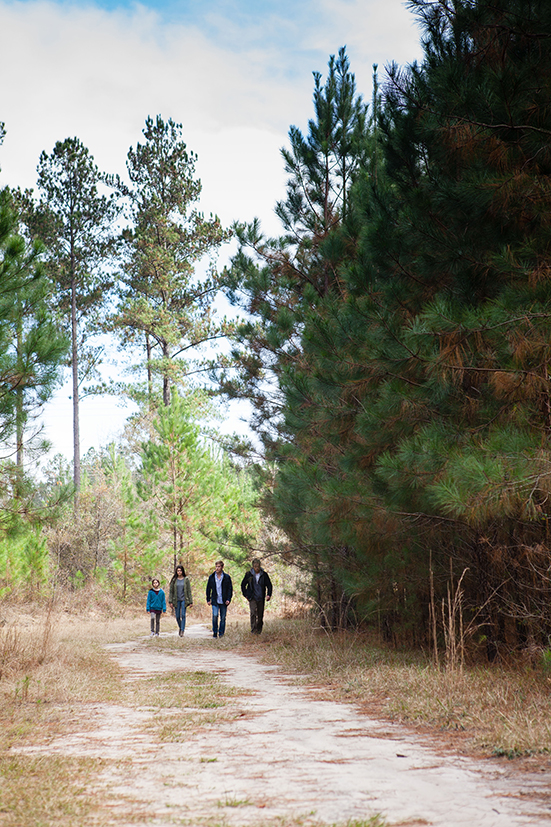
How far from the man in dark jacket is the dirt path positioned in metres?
9.06

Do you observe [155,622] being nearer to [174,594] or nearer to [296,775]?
[174,594]

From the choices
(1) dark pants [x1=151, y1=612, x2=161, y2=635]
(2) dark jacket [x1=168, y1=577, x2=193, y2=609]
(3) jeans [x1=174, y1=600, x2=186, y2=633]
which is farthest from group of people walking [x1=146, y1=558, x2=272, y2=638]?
(3) jeans [x1=174, y1=600, x2=186, y2=633]

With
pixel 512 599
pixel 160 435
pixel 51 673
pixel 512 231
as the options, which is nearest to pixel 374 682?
pixel 512 599

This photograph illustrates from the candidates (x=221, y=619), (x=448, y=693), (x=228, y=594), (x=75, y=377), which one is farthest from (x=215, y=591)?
(x=75, y=377)

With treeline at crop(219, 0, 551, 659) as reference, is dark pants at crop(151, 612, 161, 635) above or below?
below

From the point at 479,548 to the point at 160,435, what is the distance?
18987 mm

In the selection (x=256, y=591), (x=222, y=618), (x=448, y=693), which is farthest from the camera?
(x=222, y=618)

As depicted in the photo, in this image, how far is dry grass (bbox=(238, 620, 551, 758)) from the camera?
503 cm

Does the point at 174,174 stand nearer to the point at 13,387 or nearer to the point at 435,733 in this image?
the point at 13,387

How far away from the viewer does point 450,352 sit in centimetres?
705

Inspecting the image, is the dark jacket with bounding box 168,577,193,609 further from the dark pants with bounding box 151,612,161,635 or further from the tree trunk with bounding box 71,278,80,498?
the tree trunk with bounding box 71,278,80,498

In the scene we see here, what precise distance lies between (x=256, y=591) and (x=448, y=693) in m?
9.59

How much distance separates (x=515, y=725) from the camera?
5.09 meters

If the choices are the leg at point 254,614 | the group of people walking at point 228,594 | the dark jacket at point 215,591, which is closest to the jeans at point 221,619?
the group of people walking at point 228,594
